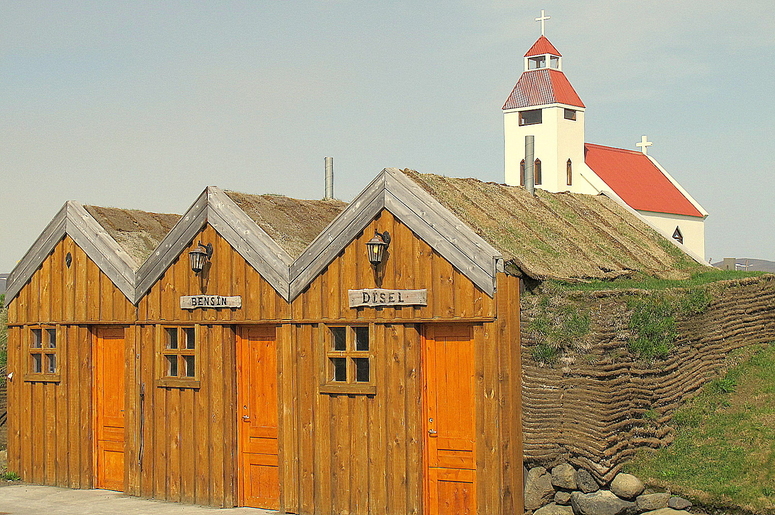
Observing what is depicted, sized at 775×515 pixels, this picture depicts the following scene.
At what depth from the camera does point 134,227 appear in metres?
17.0

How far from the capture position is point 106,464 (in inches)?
632

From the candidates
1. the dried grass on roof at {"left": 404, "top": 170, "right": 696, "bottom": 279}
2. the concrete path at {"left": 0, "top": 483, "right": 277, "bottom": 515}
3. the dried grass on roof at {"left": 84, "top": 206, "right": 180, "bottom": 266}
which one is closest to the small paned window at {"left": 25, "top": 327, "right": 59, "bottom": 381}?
the concrete path at {"left": 0, "top": 483, "right": 277, "bottom": 515}

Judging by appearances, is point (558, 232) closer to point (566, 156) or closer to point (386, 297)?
point (386, 297)

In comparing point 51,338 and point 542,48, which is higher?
point 542,48

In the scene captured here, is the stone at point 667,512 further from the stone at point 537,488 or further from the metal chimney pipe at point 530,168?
the metal chimney pipe at point 530,168

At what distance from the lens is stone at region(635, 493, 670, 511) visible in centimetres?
1118

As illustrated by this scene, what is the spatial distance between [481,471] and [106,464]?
685 cm

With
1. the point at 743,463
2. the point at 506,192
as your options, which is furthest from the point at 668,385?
the point at 506,192

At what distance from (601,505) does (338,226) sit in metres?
4.76

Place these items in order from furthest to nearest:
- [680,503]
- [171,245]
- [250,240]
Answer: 1. [171,245]
2. [250,240]
3. [680,503]

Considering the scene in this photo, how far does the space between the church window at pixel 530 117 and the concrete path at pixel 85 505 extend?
131ft

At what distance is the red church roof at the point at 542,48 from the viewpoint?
168 ft

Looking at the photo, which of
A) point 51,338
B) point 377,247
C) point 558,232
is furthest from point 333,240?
point 51,338

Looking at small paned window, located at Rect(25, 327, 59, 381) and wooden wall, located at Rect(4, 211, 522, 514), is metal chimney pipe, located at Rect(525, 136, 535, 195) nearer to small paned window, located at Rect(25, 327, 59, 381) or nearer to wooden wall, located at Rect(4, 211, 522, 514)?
wooden wall, located at Rect(4, 211, 522, 514)
